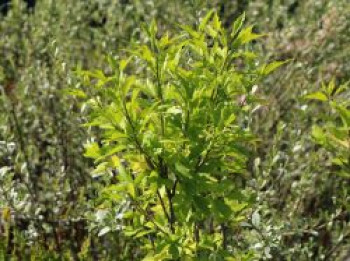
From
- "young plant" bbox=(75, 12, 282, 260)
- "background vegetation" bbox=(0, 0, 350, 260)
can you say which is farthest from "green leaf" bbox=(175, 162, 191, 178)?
"background vegetation" bbox=(0, 0, 350, 260)

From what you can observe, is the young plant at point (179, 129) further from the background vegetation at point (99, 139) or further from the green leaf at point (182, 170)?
the background vegetation at point (99, 139)

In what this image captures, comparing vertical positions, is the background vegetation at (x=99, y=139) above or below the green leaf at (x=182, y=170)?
below

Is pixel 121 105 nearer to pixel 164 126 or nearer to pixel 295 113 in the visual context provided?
pixel 164 126

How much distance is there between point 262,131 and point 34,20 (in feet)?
6.03

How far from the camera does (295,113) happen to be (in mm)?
3623

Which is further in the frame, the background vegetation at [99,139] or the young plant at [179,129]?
the background vegetation at [99,139]

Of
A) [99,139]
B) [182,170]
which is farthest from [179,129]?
[99,139]

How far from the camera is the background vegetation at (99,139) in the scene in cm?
269

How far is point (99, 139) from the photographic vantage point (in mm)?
3490

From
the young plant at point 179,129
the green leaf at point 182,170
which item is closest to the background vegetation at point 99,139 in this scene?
the young plant at point 179,129

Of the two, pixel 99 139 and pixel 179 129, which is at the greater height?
pixel 179 129

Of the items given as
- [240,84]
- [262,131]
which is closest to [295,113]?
[262,131]

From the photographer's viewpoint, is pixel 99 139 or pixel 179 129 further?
pixel 99 139

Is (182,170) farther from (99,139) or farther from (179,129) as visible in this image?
(99,139)
